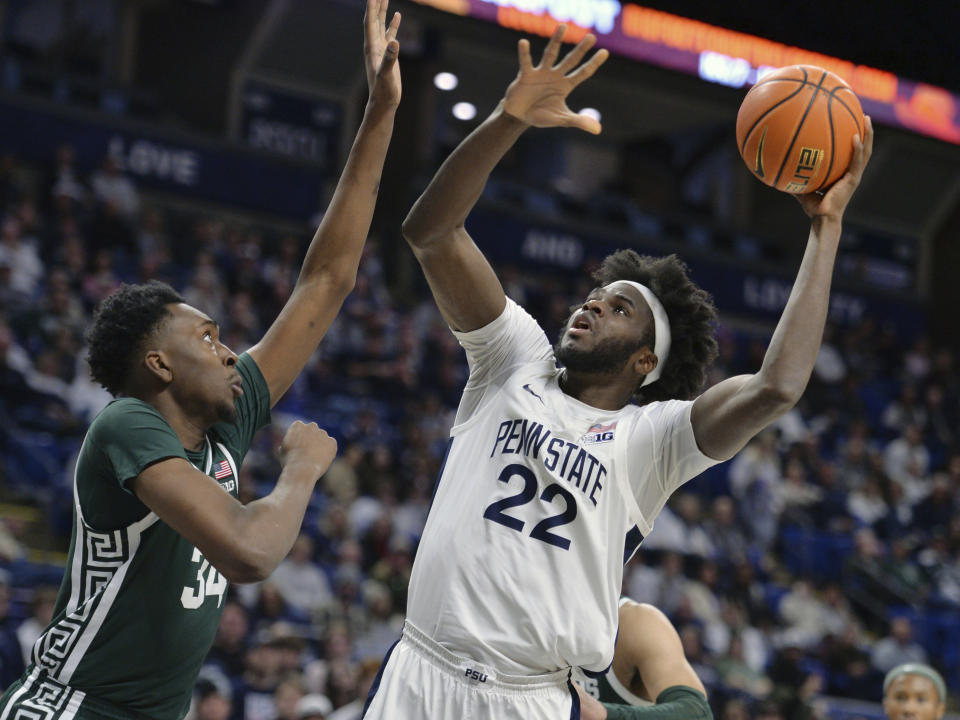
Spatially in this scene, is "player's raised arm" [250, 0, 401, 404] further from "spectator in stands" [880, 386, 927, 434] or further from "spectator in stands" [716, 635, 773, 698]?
"spectator in stands" [880, 386, 927, 434]

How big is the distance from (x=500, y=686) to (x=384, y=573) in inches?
257

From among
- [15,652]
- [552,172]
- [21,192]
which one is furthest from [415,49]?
[15,652]

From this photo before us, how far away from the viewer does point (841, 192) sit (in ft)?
10.8

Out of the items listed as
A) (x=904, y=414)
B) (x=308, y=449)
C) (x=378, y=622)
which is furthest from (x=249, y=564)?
Result: (x=904, y=414)

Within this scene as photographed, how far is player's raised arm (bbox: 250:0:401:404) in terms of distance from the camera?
344cm

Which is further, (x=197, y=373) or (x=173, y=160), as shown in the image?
(x=173, y=160)

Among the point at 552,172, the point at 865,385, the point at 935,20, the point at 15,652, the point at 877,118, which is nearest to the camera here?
the point at 15,652

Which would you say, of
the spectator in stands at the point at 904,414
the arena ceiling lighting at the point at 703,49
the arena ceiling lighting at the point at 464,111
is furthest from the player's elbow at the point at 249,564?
the arena ceiling lighting at the point at 464,111

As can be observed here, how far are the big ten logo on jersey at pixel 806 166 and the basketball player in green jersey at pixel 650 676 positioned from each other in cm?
159

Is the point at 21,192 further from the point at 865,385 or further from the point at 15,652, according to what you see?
the point at 865,385

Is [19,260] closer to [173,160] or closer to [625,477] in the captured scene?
[173,160]

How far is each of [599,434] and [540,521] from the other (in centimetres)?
30

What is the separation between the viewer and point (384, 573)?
9.55 m

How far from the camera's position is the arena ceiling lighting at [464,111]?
61.8 ft
